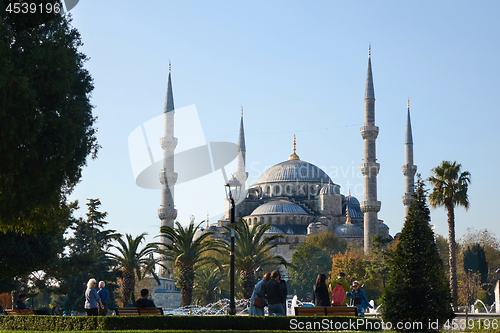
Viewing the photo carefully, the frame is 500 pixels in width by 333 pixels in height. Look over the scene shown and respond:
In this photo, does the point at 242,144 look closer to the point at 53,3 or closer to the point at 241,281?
the point at 241,281

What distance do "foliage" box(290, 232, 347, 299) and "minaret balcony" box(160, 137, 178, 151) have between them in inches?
593

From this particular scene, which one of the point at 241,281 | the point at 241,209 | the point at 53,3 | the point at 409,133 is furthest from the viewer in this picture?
the point at 241,209

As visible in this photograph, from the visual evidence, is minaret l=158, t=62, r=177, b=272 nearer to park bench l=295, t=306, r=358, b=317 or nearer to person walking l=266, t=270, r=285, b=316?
person walking l=266, t=270, r=285, b=316

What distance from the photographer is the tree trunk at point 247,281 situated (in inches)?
1113

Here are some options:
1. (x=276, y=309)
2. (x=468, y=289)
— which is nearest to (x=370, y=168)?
(x=468, y=289)

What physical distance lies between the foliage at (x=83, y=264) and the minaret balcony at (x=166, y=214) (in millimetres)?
12943

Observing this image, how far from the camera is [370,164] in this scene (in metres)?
53.6

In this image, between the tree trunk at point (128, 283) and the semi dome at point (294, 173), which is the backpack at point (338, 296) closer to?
the tree trunk at point (128, 283)

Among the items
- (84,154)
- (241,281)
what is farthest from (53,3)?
(241,281)

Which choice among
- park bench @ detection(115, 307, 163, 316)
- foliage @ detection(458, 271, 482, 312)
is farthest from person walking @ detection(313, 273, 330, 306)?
foliage @ detection(458, 271, 482, 312)

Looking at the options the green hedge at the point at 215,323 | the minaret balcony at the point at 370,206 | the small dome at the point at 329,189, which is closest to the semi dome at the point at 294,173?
the small dome at the point at 329,189

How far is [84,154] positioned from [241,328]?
5339 millimetres

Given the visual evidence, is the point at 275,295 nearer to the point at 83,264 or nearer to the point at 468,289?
the point at 83,264

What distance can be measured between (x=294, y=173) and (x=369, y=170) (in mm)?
24933
